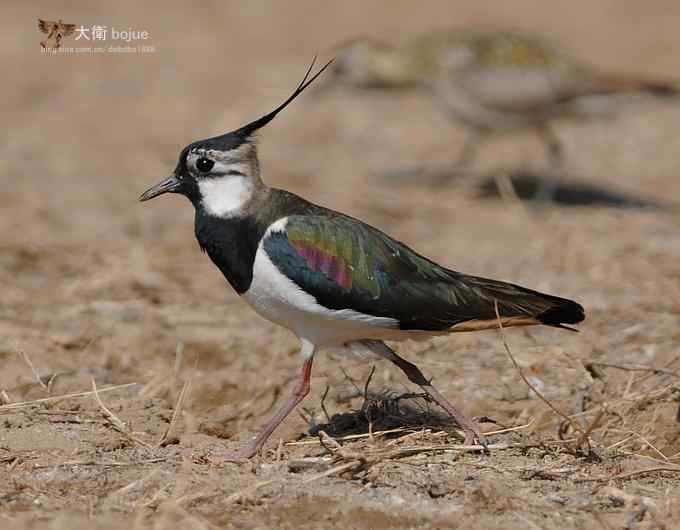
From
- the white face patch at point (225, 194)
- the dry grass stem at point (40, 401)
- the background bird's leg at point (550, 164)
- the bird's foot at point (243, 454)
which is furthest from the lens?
the background bird's leg at point (550, 164)

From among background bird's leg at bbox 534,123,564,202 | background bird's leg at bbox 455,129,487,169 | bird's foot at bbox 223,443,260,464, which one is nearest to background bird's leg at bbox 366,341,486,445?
bird's foot at bbox 223,443,260,464

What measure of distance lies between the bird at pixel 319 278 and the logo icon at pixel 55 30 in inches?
108

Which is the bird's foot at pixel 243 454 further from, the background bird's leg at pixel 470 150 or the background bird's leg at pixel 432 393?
the background bird's leg at pixel 470 150

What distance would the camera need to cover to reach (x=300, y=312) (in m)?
4.49

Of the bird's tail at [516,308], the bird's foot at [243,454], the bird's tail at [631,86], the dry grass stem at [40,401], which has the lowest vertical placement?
the bird's foot at [243,454]

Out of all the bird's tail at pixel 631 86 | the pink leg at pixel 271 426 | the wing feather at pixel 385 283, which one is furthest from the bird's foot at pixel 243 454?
the bird's tail at pixel 631 86

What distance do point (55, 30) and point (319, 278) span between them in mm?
5513

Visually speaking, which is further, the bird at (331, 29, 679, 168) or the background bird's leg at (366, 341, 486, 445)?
the bird at (331, 29, 679, 168)

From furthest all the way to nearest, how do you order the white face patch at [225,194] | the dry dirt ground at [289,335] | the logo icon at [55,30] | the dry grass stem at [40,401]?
the logo icon at [55,30] → the dry grass stem at [40,401] → the white face patch at [225,194] → the dry dirt ground at [289,335]

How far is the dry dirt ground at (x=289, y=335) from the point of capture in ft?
13.5

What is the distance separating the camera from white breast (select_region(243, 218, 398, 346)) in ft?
14.6

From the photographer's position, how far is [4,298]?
22.1 ft

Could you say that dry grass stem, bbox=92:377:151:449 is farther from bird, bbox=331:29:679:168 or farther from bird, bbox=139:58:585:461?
bird, bbox=331:29:679:168

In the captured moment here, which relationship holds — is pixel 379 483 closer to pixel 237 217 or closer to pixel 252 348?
pixel 237 217
